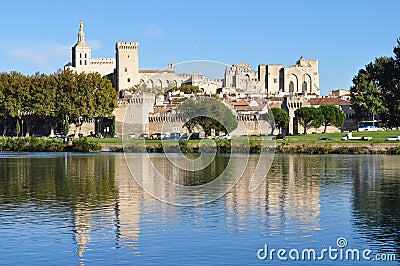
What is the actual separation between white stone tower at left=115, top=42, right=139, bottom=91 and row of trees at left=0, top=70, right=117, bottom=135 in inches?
1631

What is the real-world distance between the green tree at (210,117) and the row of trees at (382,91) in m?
10.5

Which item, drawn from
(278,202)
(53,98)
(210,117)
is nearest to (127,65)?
(53,98)

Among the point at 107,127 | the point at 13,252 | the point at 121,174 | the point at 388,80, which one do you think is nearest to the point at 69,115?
the point at 107,127

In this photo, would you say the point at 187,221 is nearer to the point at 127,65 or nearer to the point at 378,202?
the point at 378,202

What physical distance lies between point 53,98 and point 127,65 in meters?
47.1

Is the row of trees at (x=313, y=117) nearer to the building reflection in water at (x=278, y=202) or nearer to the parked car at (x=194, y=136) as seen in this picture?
the parked car at (x=194, y=136)

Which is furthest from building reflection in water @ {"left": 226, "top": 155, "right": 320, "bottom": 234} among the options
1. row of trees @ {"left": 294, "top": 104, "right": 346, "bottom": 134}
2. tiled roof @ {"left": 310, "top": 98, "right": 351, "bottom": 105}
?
tiled roof @ {"left": 310, "top": 98, "right": 351, "bottom": 105}

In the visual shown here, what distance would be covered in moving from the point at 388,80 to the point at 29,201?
3143 cm

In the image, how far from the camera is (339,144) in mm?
57094

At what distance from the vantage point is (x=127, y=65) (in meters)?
127

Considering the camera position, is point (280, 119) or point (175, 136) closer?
point (175, 136)

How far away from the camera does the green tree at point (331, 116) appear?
87.8 metres

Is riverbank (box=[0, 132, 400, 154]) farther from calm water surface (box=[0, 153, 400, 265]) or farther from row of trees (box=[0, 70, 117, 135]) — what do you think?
calm water surface (box=[0, 153, 400, 265])

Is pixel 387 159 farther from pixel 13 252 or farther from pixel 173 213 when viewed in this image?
pixel 13 252
